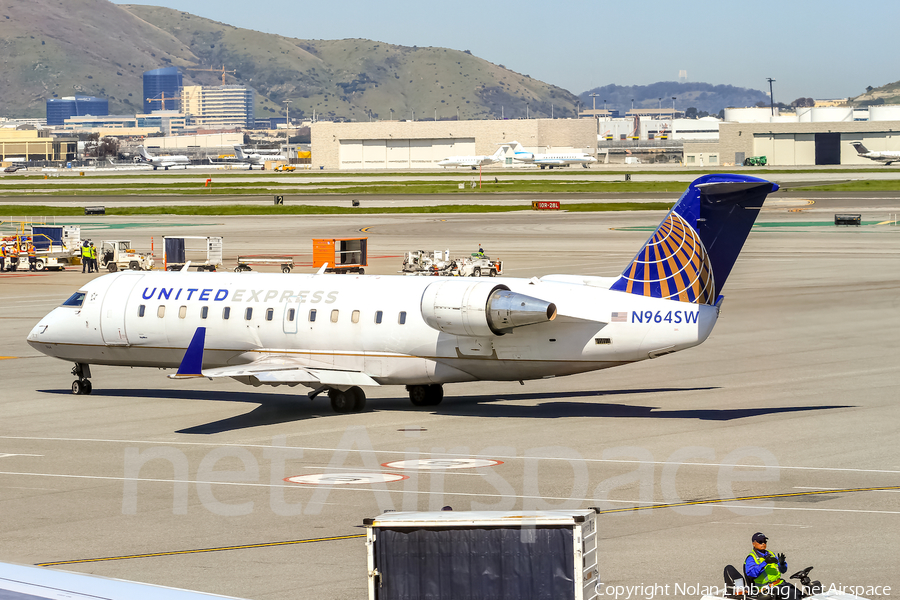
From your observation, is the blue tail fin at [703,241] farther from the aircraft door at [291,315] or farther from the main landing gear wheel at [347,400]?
the aircraft door at [291,315]

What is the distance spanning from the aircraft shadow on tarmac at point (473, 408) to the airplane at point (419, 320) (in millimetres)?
919

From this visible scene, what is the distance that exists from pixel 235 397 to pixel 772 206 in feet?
315

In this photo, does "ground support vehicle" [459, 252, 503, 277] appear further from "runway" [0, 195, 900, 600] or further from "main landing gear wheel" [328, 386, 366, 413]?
"main landing gear wheel" [328, 386, 366, 413]

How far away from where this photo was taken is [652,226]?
9338 centimetres

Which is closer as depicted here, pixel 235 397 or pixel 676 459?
pixel 676 459

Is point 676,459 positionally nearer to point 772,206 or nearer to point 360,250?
point 360,250

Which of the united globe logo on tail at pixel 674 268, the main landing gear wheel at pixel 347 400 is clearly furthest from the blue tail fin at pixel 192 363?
the united globe logo on tail at pixel 674 268

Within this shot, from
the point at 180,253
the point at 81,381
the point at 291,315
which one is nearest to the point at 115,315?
the point at 81,381

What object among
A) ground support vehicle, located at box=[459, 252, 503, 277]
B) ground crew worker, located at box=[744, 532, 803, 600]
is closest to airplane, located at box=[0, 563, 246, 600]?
ground crew worker, located at box=[744, 532, 803, 600]

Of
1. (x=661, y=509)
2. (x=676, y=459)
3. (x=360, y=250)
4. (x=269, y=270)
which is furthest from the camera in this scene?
(x=269, y=270)

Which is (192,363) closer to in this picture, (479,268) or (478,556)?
(478,556)

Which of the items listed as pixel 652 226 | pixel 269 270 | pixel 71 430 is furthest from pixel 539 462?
pixel 652 226

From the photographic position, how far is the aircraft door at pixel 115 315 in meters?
31.7

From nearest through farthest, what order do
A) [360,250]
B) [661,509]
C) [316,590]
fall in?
[316,590] → [661,509] → [360,250]
